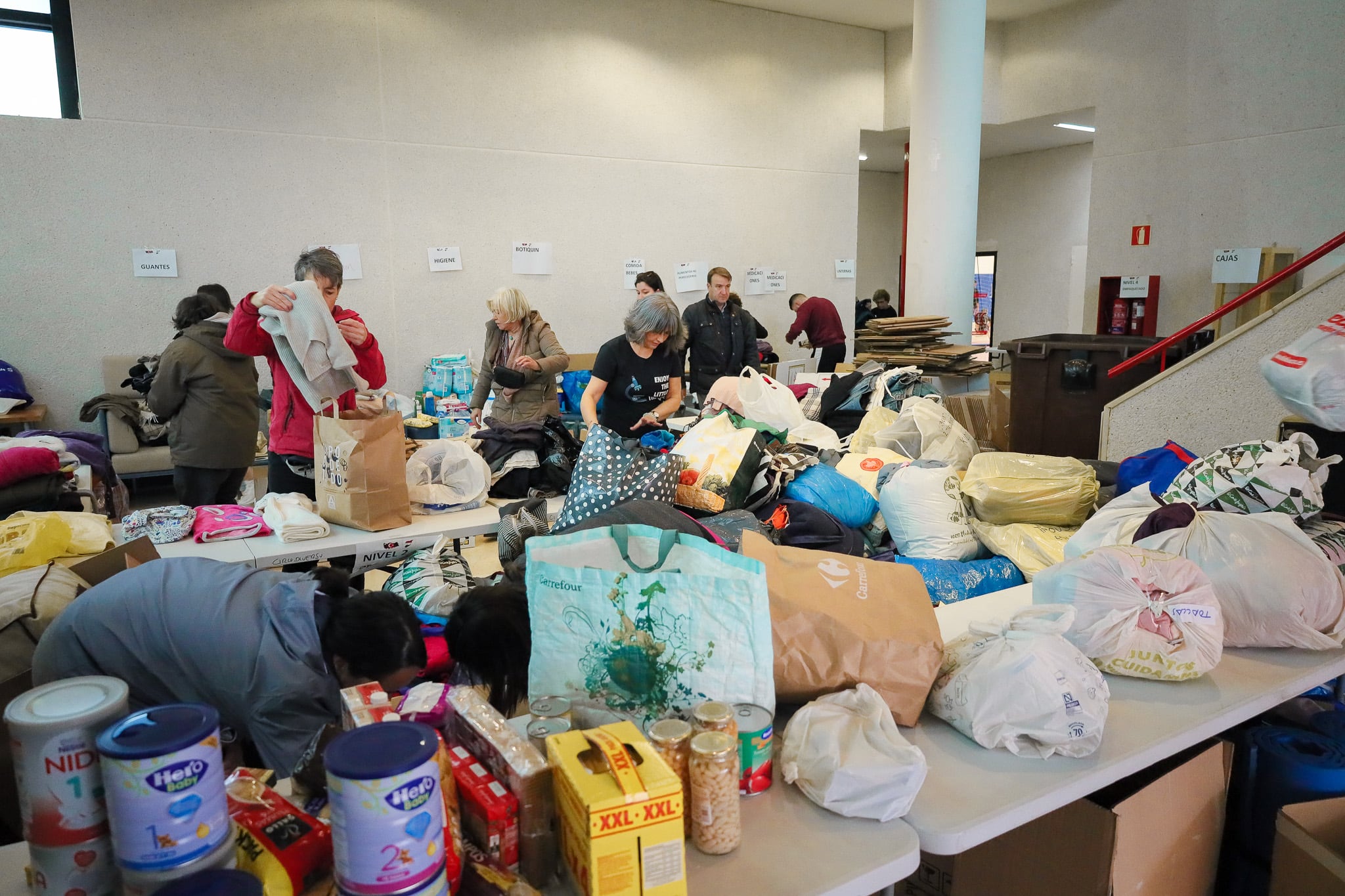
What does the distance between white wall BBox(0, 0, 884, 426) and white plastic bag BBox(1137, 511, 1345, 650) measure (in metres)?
5.87

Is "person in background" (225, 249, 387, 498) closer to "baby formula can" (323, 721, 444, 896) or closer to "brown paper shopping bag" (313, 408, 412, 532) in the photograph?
"brown paper shopping bag" (313, 408, 412, 532)

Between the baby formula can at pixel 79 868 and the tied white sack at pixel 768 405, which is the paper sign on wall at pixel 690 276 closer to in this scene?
the tied white sack at pixel 768 405

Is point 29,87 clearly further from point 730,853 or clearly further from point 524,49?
point 730,853

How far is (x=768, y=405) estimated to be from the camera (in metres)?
4.17

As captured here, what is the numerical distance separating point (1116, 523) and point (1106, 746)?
981mm

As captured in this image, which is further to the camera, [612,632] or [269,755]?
[269,755]

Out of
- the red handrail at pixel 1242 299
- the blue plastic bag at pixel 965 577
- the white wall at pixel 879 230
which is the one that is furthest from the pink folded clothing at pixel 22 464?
the white wall at pixel 879 230

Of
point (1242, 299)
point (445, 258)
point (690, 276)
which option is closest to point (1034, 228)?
point (690, 276)

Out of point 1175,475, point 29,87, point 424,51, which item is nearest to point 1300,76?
point 1175,475

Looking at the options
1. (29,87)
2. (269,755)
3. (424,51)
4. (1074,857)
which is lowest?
(1074,857)

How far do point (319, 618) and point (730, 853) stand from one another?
3.03 ft

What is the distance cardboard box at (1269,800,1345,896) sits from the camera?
1497 mm

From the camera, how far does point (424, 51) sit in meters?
6.50

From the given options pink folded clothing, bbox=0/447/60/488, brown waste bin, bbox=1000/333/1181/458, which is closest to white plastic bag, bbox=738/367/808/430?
brown waste bin, bbox=1000/333/1181/458
